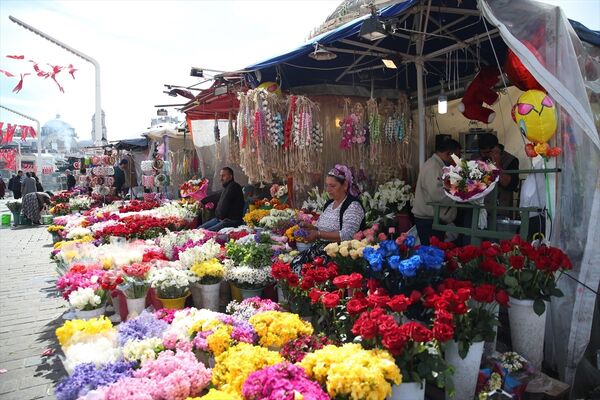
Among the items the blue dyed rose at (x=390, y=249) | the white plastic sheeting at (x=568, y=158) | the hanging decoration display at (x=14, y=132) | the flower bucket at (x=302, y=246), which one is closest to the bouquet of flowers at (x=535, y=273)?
the white plastic sheeting at (x=568, y=158)

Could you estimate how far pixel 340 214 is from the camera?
4047 mm

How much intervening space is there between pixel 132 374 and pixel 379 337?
1.43 meters

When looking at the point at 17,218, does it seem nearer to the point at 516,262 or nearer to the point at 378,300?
the point at 378,300

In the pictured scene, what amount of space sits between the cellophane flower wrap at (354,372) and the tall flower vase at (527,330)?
4.25 feet

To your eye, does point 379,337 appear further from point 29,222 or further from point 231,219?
point 29,222

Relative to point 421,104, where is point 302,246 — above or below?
below

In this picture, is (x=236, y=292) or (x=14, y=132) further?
(x=14, y=132)

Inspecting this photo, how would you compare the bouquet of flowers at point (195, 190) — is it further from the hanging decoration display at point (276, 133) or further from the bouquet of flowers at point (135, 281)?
the bouquet of flowers at point (135, 281)

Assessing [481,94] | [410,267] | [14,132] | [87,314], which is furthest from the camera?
[14,132]

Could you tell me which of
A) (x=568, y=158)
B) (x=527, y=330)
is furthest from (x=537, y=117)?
(x=527, y=330)

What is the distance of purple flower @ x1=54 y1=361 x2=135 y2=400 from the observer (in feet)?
6.66

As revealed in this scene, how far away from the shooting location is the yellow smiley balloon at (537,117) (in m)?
3.01

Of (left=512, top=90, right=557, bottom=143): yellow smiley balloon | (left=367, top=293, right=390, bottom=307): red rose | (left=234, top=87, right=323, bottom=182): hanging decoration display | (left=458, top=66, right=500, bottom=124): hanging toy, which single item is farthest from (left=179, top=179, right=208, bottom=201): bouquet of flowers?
(left=367, top=293, right=390, bottom=307): red rose

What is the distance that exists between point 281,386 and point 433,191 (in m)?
3.22
